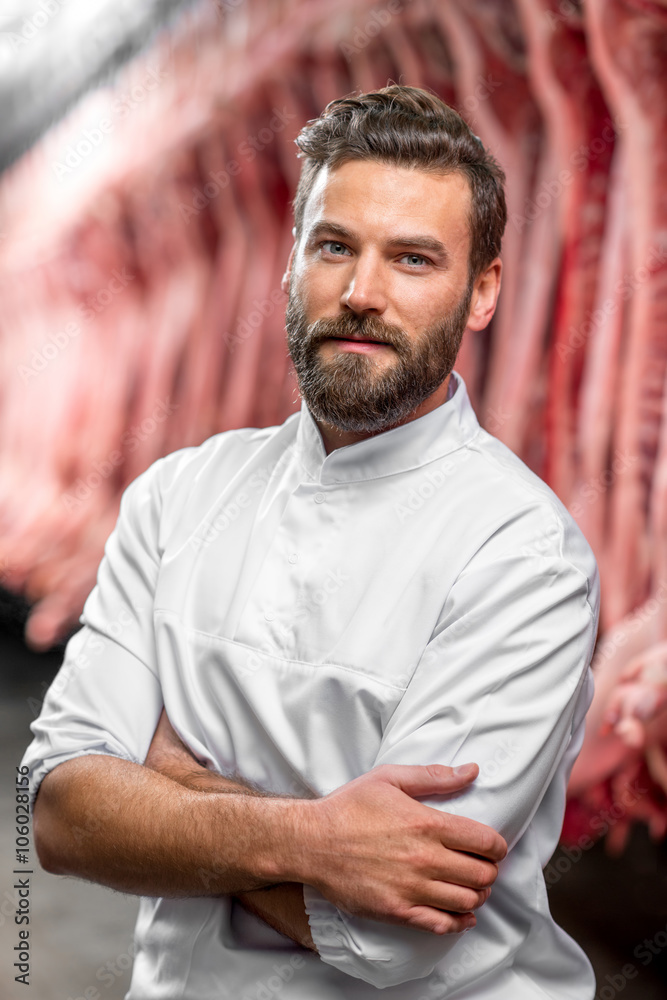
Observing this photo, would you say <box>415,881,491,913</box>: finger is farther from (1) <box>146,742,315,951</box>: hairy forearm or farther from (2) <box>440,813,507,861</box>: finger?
(1) <box>146,742,315,951</box>: hairy forearm

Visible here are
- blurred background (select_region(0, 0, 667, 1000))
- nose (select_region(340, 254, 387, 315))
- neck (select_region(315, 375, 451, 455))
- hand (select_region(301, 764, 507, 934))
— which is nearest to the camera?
hand (select_region(301, 764, 507, 934))

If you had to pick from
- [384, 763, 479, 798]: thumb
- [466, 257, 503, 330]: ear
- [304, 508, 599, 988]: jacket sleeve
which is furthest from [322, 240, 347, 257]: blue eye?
[384, 763, 479, 798]: thumb

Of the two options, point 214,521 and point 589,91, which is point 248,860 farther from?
point 589,91

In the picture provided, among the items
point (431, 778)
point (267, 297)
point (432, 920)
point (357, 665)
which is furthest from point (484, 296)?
point (267, 297)

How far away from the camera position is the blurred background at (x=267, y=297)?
178 cm

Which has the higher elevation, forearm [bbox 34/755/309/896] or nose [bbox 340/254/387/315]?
nose [bbox 340/254/387/315]

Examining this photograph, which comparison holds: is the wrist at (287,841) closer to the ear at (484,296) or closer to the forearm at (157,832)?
the forearm at (157,832)

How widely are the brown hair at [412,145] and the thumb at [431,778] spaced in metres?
0.60

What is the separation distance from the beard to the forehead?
10cm

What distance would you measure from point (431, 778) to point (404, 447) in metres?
0.42

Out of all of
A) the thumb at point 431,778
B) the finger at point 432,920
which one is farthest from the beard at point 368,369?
the finger at point 432,920

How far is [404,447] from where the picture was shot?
44.3 inches

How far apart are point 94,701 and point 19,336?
312 cm

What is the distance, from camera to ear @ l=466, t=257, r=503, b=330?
3.88 ft
